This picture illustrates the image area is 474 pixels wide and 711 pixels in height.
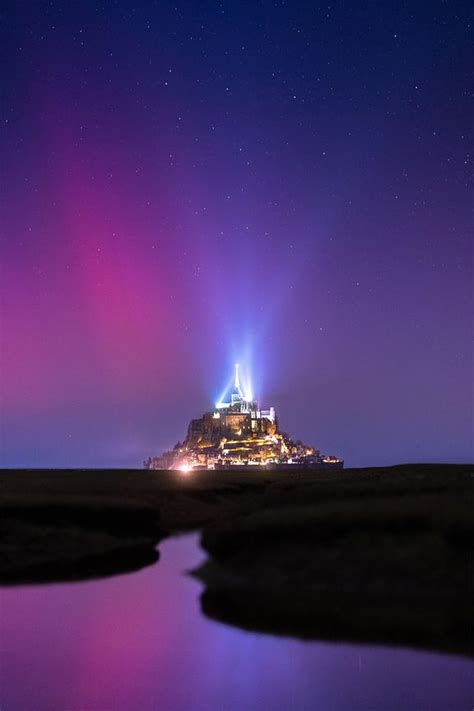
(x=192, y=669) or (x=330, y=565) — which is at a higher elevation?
(x=330, y=565)

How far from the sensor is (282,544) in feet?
88.7

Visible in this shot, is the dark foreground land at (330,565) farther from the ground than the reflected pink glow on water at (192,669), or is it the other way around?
the dark foreground land at (330,565)

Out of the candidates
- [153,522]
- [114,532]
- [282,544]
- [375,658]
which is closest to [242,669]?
[375,658]

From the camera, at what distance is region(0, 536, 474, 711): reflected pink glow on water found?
53.0 feet

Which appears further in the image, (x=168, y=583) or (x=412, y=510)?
(x=168, y=583)

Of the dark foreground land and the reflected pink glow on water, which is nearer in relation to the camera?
the reflected pink glow on water

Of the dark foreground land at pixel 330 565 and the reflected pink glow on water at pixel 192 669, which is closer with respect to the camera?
the reflected pink glow on water at pixel 192 669

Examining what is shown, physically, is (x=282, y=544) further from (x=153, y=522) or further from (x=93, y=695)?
(x=153, y=522)

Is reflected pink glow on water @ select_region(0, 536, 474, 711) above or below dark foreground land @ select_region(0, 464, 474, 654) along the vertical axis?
below

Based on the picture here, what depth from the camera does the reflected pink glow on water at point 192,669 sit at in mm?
16156

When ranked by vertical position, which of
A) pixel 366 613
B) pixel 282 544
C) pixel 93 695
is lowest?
pixel 93 695

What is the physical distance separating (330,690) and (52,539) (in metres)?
24.7

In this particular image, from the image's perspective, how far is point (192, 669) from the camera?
19031mm

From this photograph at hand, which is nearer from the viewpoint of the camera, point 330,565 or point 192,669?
point 192,669
